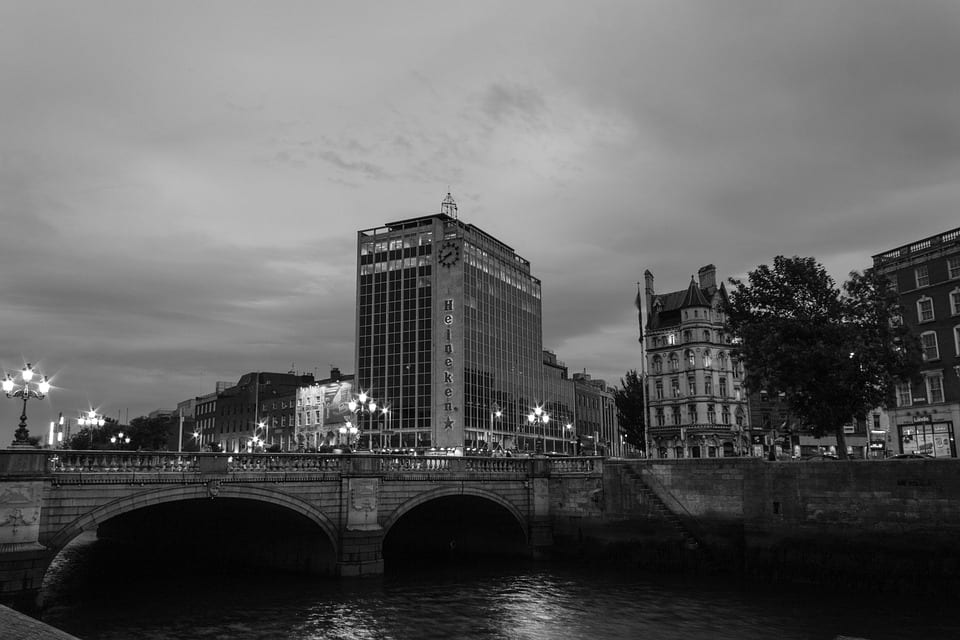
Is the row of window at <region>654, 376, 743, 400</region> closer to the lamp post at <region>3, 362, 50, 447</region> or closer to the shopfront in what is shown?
the shopfront

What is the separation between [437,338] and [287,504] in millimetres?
85945

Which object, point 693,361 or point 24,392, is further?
point 693,361

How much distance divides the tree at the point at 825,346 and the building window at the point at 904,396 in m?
14.3

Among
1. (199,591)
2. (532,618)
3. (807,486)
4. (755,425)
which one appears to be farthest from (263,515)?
(755,425)

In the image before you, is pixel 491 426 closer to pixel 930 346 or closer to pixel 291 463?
pixel 930 346

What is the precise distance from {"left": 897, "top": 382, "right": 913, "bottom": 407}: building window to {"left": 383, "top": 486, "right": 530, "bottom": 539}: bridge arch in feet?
111

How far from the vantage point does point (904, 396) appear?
198ft

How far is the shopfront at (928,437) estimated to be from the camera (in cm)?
5625

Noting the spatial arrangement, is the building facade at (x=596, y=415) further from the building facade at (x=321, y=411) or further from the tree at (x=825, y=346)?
the tree at (x=825, y=346)

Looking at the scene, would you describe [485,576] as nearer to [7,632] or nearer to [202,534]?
[202,534]

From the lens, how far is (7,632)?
11945 millimetres

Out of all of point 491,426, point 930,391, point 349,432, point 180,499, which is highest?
point 930,391

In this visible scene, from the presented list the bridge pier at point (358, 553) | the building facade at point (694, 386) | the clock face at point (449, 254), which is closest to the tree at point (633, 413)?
the building facade at point (694, 386)

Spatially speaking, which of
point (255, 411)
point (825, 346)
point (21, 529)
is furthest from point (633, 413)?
point (21, 529)
